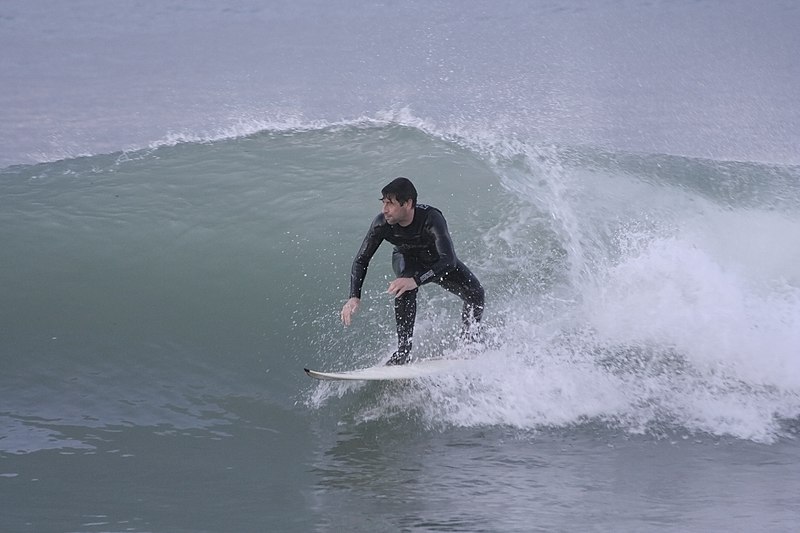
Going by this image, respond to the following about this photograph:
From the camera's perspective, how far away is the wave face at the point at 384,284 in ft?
18.7

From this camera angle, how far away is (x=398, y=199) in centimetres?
511

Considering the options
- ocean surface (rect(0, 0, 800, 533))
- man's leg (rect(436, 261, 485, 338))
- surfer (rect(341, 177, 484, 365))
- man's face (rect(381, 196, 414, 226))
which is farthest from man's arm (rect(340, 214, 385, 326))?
ocean surface (rect(0, 0, 800, 533))

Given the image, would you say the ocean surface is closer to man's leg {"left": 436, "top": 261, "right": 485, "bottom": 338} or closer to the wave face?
the wave face

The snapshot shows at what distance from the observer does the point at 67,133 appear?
1131 cm

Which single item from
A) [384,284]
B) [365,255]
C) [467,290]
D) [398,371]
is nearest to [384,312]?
[384,284]

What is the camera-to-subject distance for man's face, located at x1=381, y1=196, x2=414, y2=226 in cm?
512

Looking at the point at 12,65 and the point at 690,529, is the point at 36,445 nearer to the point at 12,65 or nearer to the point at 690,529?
the point at 690,529

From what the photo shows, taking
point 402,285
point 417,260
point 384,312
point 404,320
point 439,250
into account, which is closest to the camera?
point 402,285

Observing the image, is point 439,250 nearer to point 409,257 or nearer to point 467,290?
point 409,257

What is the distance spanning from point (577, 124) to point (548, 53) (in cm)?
515

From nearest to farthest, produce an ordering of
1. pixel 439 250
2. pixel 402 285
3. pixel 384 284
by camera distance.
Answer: pixel 402 285 → pixel 439 250 → pixel 384 284

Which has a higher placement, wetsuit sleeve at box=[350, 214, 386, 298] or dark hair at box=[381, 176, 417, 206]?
dark hair at box=[381, 176, 417, 206]

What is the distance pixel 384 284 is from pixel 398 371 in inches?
76.7

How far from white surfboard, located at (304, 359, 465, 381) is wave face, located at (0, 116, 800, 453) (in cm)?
11
